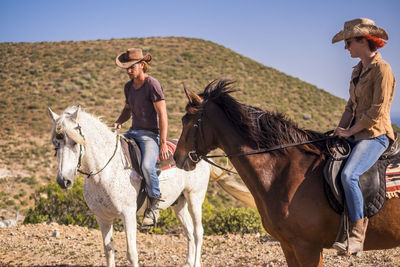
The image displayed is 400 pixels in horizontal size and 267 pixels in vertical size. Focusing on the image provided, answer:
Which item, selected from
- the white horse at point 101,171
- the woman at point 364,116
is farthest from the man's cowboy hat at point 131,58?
the woman at point 364,116

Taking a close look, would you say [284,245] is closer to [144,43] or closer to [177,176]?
[177,176]

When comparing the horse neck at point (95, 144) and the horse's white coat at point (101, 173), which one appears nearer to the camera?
the horse's white coat at point (101, 173)

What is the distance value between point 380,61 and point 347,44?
0.37m

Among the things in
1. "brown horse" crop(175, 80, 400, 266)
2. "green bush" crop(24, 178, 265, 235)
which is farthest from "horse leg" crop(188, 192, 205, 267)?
"green bush" crop(24, 178, 265, 235)

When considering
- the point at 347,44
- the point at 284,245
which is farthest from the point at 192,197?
the point at 347,44

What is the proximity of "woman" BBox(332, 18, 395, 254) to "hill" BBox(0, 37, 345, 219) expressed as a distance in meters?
16.9

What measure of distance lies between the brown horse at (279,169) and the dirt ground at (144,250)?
3.49 meters

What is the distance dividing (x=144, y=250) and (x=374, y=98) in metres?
6.53

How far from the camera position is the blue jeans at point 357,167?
3529mm

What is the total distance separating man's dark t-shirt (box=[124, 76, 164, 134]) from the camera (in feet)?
18.6

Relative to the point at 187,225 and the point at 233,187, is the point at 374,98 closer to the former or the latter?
the point at 233,187

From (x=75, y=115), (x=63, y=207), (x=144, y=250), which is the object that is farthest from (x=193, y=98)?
(x=63, y=207)

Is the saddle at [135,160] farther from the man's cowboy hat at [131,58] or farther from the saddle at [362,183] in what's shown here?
the saddle at [362,183]

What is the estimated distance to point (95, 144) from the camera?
17.5 feet
